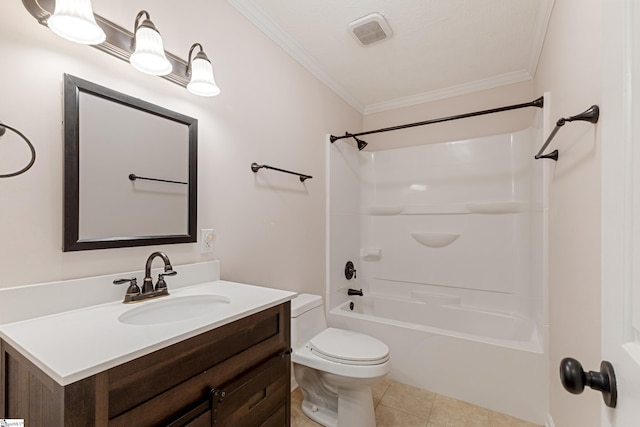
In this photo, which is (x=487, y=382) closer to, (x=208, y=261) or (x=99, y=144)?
(x=208, y=261)

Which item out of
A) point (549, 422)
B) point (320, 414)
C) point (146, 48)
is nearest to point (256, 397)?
point (320, 414)

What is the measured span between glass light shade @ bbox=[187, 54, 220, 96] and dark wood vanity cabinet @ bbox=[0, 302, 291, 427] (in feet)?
3.44

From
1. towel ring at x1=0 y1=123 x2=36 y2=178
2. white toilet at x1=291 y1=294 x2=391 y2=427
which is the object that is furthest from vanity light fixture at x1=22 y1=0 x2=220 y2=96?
white toilet at x1=291 y1=294 x2=391 y2=427

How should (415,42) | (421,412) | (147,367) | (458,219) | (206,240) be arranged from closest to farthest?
(147,367) → (206,240) → (421,412) → (415,42) → (458,219)

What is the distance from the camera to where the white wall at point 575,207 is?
95cm

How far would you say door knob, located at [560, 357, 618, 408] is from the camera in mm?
460

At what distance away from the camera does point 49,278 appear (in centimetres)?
98

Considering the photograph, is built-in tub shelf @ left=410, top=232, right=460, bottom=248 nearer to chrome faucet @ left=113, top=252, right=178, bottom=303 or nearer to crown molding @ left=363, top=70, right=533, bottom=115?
crown molding @ left=363, top=70, right=533, bottom=115

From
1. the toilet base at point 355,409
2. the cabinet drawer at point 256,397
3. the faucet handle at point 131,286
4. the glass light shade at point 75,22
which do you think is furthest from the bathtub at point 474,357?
the glass light shade at point 75,22

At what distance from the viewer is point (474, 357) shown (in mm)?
1874

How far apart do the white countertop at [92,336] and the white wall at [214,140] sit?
0.17m

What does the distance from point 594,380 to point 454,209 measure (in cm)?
239

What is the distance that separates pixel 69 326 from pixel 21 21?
3.25 feet

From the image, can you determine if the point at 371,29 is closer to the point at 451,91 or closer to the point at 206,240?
the point at 451,91
